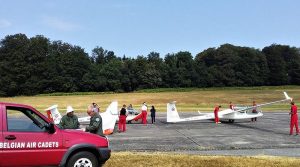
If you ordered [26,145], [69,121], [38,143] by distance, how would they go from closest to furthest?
[26,145] → [38,143] → [69,121]

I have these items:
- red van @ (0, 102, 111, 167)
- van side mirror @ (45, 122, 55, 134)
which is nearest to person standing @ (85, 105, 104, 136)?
red van @ (0, 102, 111, 167)

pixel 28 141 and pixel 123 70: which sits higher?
pixel 123 70

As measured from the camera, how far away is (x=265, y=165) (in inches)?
433

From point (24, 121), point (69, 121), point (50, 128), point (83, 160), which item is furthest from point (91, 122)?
point (24, 121)

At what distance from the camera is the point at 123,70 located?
119 meters

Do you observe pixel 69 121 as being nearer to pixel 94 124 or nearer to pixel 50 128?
pixel 94 124

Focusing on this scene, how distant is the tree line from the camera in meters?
108

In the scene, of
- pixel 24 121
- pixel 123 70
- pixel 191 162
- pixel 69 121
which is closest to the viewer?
pixel 24 121

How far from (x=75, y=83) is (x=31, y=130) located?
102572mm

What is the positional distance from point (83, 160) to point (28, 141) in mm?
1333

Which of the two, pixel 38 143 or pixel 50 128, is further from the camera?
pixel 50 128

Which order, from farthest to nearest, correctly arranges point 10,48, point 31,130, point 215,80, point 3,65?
point 215,80 < point 10,48 < point 3,65 < point 31,130

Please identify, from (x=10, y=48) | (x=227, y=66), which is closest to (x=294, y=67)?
(x=227, y=66)

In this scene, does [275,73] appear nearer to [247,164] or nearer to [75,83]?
[75,83]
